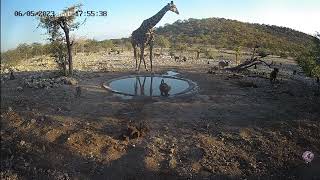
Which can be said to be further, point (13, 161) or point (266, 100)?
point (266, 100)

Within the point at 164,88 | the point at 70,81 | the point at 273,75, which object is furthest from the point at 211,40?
the point at 164,88

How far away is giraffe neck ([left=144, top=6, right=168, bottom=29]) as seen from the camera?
673 inches

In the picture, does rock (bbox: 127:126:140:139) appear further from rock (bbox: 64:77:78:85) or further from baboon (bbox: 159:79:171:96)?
rock (bbox: 64:77:78:85)

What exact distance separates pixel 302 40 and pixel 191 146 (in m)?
51.5

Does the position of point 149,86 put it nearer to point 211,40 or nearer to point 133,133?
point 133,133

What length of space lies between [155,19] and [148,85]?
296 centimetres

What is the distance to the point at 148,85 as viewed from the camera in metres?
16.4

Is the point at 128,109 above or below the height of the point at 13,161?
above

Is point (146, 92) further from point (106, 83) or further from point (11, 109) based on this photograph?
point (11, 109)

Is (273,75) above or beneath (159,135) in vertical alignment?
above

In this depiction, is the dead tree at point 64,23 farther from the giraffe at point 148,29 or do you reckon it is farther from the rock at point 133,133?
the rock at point 133,133

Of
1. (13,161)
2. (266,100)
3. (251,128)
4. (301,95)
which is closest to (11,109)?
(13,161)

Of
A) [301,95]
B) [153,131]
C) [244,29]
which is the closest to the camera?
[153,131]

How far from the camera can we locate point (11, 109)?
43.0 feet
